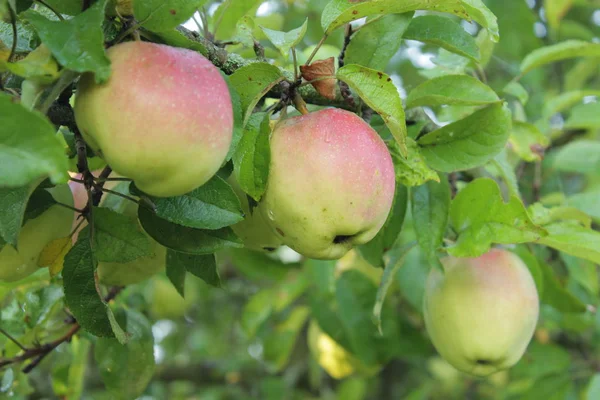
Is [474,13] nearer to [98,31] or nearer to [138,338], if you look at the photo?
[98,31]

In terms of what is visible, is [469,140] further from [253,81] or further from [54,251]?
[54,251]

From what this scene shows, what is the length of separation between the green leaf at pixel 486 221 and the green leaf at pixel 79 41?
0.64 metres

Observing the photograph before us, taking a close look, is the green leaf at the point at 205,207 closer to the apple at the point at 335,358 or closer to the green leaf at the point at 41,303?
the green leaf at the point at 41,303

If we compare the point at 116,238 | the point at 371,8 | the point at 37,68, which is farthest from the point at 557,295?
the point at 37,68

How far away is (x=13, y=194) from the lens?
2.57 feet

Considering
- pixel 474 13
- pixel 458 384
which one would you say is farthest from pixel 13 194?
pixel 458 384

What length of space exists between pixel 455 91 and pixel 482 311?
39 cm

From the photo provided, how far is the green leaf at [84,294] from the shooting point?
88 cm

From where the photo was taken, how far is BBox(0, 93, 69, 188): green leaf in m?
0.60

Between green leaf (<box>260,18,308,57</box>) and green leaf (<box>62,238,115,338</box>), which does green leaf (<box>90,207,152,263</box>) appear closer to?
green leaf (<box>62,238,115,338</box>)

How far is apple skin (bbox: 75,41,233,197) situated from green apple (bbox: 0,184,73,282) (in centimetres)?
29

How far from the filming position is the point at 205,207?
2.80ft

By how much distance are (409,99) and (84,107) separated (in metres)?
0.57

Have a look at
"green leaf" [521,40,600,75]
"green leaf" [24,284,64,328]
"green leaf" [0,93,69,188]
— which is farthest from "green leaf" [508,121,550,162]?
"green leaf" [0,93,69,188]
